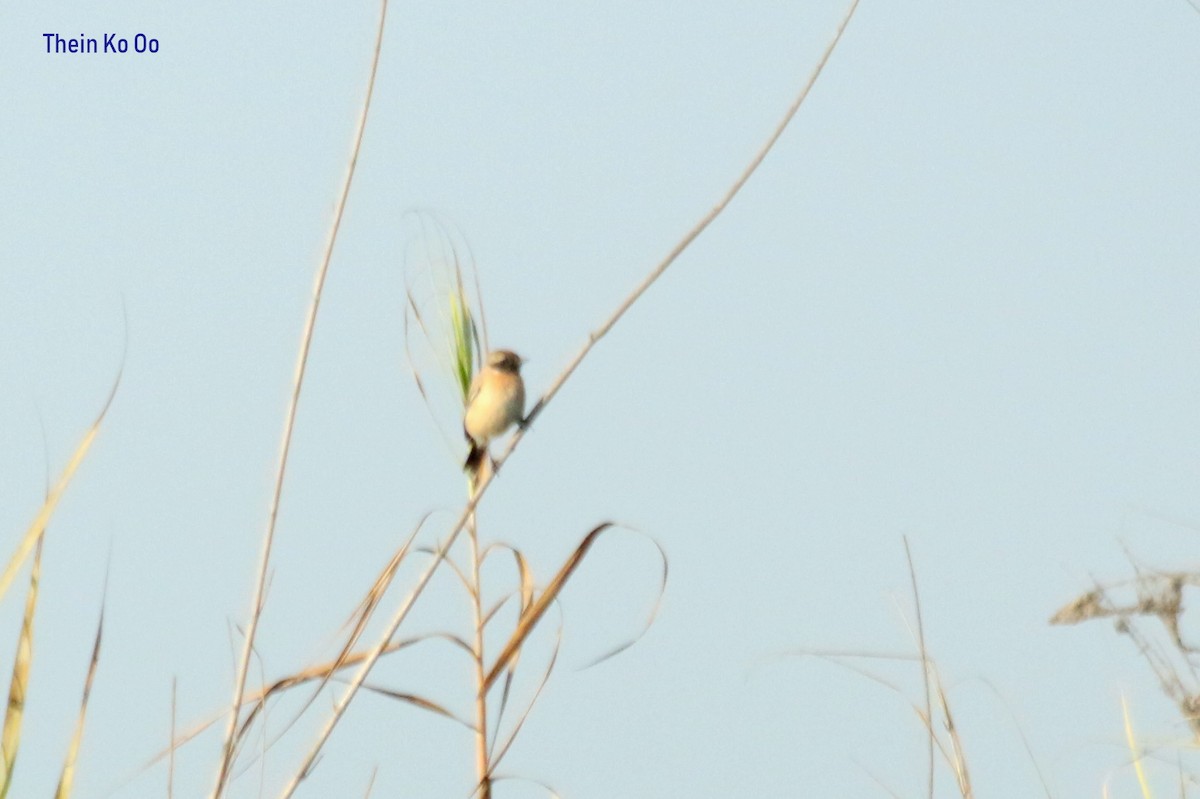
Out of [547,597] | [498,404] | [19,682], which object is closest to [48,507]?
[19,682]

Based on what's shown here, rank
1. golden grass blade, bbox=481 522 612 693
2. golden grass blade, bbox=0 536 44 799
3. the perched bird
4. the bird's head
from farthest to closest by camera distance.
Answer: the bird's head → the perched bird → golden grass blade, bbox=481 522 612 693 → golden grass blade, bbox=0 536 44 799

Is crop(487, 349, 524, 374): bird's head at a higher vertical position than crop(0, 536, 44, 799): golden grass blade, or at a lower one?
higher

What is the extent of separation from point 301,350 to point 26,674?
470 millimetres

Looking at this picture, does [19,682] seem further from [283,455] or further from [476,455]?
[476,455]

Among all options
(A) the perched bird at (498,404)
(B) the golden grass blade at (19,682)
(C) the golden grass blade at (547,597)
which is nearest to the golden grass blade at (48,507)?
(B) the golden grass blade at (19,682)

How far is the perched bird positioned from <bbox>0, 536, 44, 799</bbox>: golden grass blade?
3490 millimetres

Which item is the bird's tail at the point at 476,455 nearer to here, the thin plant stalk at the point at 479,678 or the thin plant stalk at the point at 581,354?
the thin plant stalk at the point at 479,678

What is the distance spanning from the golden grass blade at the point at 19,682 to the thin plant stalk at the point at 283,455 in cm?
24

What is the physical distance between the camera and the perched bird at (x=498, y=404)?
5109 millimetres

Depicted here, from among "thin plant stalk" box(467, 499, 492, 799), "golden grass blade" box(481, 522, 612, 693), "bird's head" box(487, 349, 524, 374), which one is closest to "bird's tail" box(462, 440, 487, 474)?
"bird's head" box(487, 349, 524, 374)

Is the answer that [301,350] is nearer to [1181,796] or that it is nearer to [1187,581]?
[1181,796]

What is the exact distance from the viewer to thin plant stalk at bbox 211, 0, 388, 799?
5.32 feet

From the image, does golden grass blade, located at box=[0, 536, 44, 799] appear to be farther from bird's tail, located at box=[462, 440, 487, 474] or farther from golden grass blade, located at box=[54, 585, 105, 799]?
bird's tail, located at box=[462, 440, 487, 474]

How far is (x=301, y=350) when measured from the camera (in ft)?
5.64
